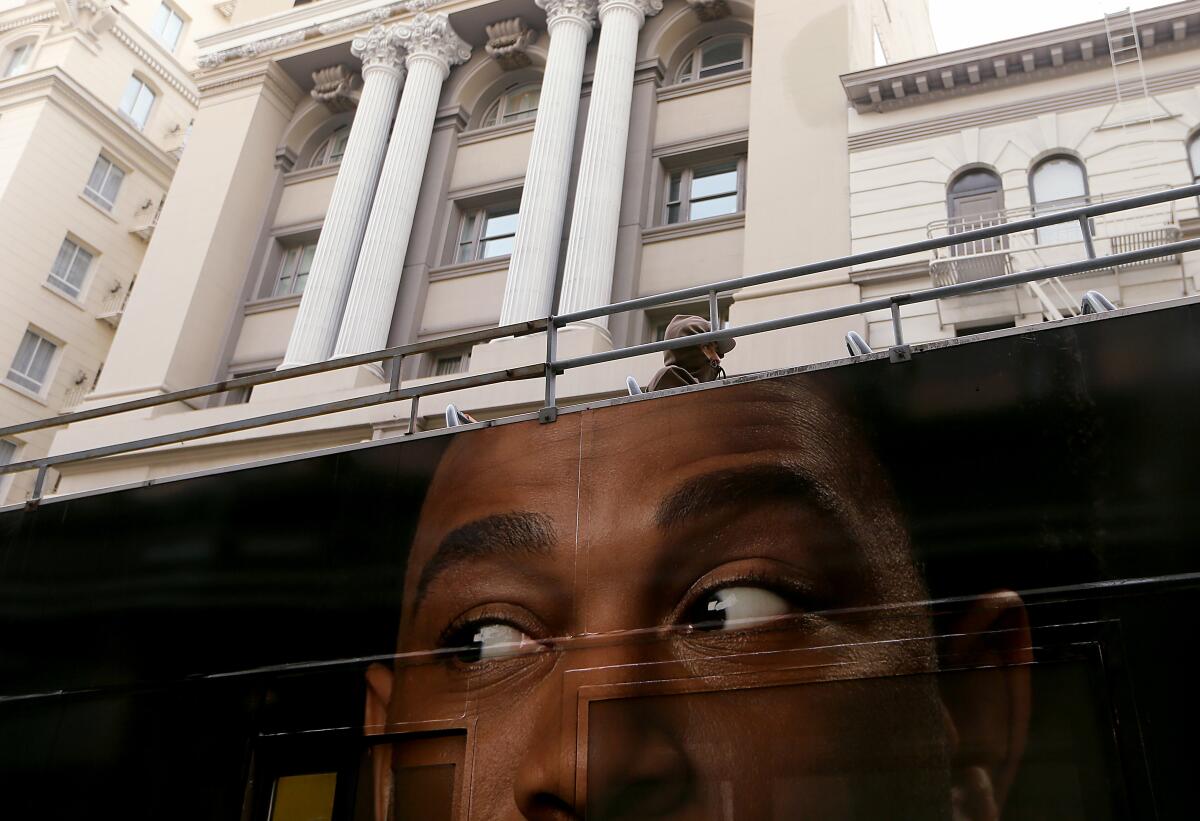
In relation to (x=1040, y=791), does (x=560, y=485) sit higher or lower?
higher

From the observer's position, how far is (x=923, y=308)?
15.5 metres

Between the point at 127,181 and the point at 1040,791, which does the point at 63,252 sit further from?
the point at 1040,791

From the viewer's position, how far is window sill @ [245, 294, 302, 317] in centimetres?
2281

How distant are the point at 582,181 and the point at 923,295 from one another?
48.2 ft

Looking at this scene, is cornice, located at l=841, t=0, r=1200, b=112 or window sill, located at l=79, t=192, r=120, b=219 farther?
window sill, located at l=79, t=192, r=120, b=219

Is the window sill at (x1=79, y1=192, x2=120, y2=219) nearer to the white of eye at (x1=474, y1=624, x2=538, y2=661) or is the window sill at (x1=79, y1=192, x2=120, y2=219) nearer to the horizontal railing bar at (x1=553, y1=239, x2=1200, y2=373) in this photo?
the horizontal railing bar at (x1=553, y1=239, x2=1200, y2=373)

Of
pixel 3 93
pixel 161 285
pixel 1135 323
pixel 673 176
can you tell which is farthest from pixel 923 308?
pixel 3 93

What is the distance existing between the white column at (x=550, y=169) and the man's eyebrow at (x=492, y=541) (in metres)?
12.3

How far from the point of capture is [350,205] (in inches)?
864

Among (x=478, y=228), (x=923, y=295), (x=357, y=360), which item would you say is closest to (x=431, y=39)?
(x=478, y=228)

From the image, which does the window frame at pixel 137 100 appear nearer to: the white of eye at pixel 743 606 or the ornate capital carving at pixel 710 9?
the ornate capital carving at pixel 710 9

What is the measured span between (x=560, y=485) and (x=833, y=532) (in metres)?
1.68

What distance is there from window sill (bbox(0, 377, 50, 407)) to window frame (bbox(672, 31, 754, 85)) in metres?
19.2

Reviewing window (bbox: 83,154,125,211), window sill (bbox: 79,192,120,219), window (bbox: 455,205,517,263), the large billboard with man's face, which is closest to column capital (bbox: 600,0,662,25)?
window (bbox: 455,205,517,263)
